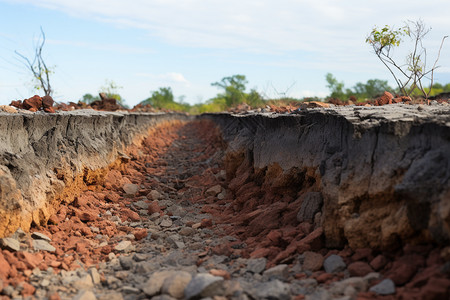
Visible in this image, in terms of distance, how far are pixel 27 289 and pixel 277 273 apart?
6.63 feet

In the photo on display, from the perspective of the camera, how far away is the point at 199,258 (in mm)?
4047

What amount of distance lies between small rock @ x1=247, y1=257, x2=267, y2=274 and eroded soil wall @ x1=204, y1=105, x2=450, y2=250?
611 millimetres

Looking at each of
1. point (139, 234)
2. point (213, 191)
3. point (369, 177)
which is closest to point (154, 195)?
point (213, 191)

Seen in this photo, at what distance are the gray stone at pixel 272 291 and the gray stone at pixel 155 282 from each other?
2.41ft

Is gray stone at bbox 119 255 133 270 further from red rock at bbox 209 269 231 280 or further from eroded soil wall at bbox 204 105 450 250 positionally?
eroded soil wall at bbox 204 105 450 250

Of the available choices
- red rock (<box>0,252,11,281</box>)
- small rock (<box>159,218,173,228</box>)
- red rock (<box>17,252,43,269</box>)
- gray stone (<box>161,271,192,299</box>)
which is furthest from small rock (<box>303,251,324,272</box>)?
red rock (<box>0,252,11,281</box>)

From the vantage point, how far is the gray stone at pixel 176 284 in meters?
3.16

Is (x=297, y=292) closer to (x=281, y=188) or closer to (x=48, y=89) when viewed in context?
(x=281, y=188)

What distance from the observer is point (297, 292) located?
3.16 meters

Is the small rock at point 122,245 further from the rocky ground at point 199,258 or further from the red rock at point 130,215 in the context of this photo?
the red rock at point 130,215

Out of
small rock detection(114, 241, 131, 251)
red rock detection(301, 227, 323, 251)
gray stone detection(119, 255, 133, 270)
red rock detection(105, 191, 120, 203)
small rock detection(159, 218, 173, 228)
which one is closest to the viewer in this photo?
red rock detection(301, 227, 323, 251)

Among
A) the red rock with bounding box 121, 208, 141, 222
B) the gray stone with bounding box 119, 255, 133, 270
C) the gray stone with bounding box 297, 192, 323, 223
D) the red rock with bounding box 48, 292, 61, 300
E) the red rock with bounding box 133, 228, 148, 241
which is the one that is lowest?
the red rock with bounding box 48, 292, 61, 300

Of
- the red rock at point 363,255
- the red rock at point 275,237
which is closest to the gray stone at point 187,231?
the red rock at point 275,237

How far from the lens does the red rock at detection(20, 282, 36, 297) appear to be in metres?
3.28
